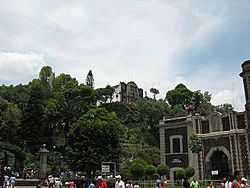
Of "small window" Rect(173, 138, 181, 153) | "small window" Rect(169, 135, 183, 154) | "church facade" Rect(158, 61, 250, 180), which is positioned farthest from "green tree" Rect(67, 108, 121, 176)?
"small window" Rect(173, 138, 181, 153)

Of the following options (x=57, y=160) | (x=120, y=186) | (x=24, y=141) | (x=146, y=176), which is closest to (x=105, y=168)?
(x=146, y=176)

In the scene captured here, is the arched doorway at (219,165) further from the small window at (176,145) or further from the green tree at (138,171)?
the green tree at (138,171)

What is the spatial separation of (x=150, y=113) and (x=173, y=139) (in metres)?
24.1

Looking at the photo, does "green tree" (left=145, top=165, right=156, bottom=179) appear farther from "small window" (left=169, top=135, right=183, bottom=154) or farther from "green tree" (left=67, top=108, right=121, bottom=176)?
"small window" (left=169, top=135, right=183, bottom=154)

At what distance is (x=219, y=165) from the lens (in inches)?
1399

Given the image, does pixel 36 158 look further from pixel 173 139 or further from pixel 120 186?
pixel 120 186

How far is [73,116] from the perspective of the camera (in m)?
50.0

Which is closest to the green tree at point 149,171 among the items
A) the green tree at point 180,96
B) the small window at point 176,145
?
the small window at point 176,145

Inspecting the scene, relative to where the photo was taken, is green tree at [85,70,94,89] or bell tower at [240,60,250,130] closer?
bell tower at [240,60,250,130]

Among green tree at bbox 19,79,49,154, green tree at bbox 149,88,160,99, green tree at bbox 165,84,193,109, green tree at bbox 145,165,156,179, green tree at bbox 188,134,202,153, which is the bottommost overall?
green tree at bbox 145,165,156,179

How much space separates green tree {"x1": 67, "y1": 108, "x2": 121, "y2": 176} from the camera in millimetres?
36375

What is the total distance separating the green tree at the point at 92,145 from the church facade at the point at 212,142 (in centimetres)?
613

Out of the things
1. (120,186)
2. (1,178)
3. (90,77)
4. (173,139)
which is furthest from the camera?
(90,77)

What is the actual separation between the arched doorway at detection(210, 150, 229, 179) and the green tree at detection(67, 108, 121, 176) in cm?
1037
